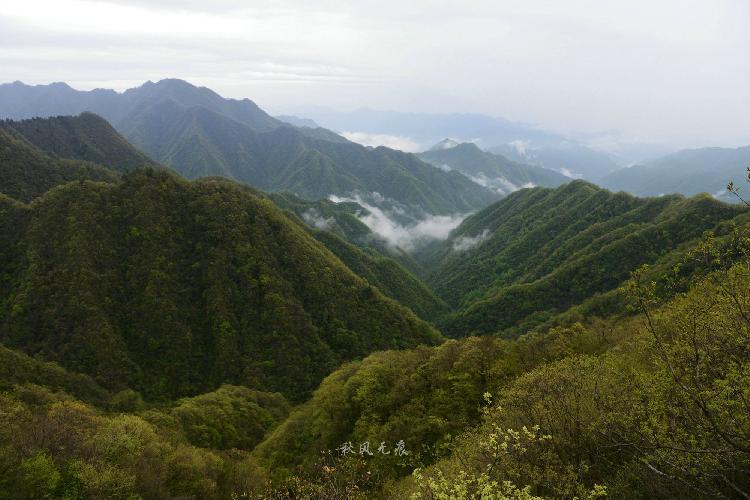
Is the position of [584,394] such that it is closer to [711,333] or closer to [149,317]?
[711,333]

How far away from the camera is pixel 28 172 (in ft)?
580

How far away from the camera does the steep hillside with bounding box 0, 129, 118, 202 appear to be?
545 ft

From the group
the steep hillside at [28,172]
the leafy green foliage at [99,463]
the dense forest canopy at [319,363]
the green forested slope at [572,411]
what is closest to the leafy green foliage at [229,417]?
the dense forest canopy at [319,363]

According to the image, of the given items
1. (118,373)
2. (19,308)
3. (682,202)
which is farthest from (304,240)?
(682,202)

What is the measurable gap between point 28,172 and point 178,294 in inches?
4455

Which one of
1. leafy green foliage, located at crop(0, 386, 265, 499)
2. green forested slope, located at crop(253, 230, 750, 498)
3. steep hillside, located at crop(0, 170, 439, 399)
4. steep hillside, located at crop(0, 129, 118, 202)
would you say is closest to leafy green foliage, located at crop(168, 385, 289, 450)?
green forested slope, located at crop(253, 230, 750, 498)

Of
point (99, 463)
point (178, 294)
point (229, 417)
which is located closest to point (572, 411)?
point (99, 463)

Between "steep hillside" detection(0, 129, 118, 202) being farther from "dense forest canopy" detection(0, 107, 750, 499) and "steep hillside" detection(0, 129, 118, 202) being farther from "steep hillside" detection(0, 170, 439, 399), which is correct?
"steep hillside" detection(0, 170, 439, 399)

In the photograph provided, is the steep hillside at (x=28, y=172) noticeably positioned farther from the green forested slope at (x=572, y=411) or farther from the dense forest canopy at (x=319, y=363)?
the green forested slope at (x=572, y=411)

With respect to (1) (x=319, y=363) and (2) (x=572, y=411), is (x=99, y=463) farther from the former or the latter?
(1) (x=319, y=363)

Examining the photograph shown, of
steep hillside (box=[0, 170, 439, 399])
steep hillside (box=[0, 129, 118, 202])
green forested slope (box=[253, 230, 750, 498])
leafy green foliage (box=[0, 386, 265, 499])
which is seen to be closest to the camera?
green forested slope (box=[253, 230, 750, 498])

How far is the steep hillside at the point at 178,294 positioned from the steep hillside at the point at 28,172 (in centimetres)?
4652

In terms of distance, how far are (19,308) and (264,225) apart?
70.6 m

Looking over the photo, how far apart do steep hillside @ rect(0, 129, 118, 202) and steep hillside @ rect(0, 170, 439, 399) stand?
153 feet
